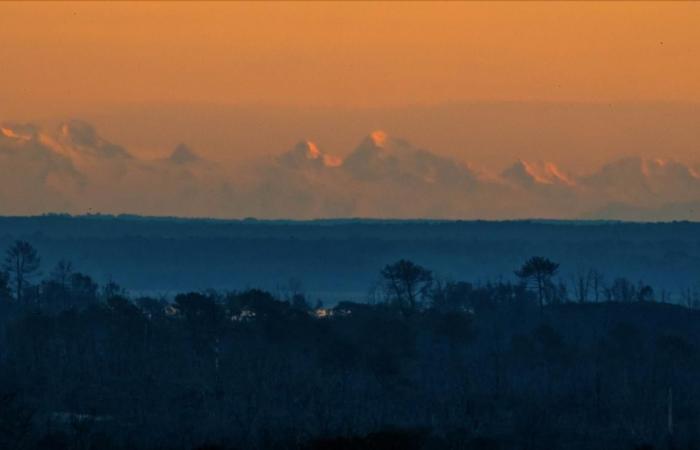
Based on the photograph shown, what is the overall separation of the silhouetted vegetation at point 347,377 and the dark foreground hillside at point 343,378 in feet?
0.55

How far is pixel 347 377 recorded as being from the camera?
356 feet

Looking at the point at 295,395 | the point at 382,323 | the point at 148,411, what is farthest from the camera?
the point at 382,323

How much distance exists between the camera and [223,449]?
6638 centimetres

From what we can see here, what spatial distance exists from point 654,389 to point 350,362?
17.7m

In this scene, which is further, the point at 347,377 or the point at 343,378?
the point at 347,377

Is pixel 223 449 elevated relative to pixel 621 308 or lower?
lower

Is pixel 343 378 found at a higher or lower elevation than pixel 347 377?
lower

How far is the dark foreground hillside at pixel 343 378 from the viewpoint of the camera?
276ft

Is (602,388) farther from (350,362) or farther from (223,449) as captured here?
(223,449)

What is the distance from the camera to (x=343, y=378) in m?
107

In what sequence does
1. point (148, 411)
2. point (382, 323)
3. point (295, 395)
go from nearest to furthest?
point (148, 411) → point (295, 395) → point (382, 323)

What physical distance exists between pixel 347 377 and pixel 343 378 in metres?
1.39

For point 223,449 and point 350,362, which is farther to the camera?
point 350,362

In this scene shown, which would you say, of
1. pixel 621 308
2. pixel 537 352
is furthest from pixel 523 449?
pixel 621 308
